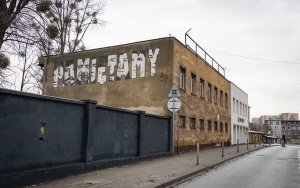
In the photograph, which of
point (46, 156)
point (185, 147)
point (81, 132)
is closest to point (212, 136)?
point (185, 147)

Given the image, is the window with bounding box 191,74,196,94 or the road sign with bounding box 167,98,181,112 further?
the window with bounding box 191,74,196,94

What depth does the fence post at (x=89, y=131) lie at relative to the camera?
39.3ft

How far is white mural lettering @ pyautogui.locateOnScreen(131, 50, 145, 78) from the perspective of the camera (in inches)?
915

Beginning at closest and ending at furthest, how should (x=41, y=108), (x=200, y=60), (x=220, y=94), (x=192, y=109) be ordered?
(x=41, y=108) → (x=192, y=109) → (x=200, y=60) → (x=220, y=94)

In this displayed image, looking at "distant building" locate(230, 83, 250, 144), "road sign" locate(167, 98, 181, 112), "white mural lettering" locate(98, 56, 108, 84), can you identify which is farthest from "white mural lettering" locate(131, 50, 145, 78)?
"distant building" locate(230, 83, 250, 144)

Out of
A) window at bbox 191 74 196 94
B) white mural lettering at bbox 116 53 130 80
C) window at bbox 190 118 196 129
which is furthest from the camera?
window at bbox 191 74 196 94

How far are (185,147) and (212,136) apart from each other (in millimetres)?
8280

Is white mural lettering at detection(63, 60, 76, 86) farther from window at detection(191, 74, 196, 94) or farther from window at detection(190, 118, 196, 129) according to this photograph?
window at detection(190, 118, 196, 129)

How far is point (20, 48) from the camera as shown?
13.6 meters

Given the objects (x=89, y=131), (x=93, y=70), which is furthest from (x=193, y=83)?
(x=89, y=131)

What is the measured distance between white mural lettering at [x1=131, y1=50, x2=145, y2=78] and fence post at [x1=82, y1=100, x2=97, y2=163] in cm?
1113

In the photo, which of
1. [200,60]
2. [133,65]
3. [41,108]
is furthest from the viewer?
[200,60]

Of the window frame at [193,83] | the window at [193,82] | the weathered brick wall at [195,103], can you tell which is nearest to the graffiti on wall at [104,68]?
the weathered brick wall at [195,103]

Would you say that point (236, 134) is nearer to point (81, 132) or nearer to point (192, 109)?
point (192, 109)
